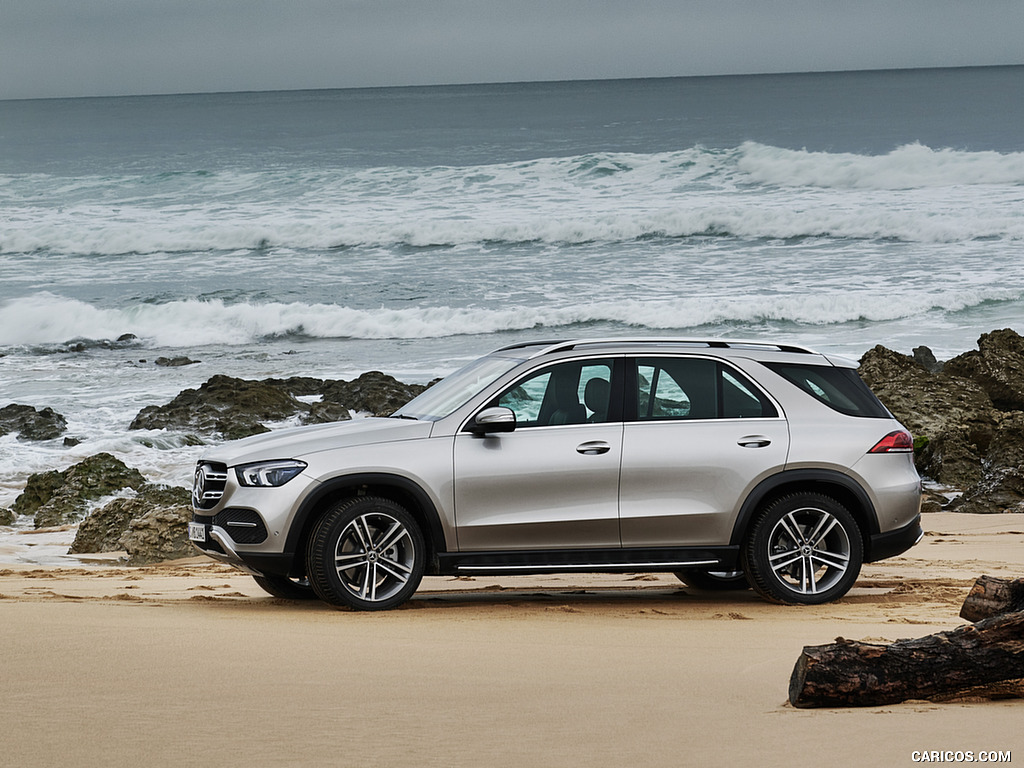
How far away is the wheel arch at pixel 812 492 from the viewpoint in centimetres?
741

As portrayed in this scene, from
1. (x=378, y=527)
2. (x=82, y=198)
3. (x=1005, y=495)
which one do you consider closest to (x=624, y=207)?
(x=82, y=198)

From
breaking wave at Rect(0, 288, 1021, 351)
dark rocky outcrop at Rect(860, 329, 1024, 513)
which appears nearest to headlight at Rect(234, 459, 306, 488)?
dark rocky outcrop at Rect(860, 329, 1024, 513)

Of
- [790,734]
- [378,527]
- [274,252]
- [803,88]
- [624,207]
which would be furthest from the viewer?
[803,88]

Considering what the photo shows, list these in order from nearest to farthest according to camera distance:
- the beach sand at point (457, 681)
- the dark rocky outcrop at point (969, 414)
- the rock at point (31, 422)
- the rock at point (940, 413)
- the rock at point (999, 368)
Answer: the beach sand at point (457, 681) < the dark rocky outcrop at point (969, 414) < the rock at point (940, 413) < the rock at point (999, 368) < the rock at point (31, 422)

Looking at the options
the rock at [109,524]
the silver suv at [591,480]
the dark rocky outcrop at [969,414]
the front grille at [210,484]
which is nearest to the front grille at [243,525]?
the silver suv at [591,480]

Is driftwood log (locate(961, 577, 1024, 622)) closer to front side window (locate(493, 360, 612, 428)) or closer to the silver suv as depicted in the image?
the silver suv

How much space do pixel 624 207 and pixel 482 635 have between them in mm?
35999

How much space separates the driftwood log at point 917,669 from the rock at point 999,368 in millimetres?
12421

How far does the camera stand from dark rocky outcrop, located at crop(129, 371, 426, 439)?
54.7 ft

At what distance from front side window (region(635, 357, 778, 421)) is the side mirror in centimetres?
86

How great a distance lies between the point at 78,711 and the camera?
4.51m

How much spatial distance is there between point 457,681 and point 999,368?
43.8ft

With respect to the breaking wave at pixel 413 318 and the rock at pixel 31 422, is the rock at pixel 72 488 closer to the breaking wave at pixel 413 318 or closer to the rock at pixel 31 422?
the rock at pixel 31 422

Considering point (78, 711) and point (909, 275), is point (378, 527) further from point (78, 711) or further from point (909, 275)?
point (909, 275)
